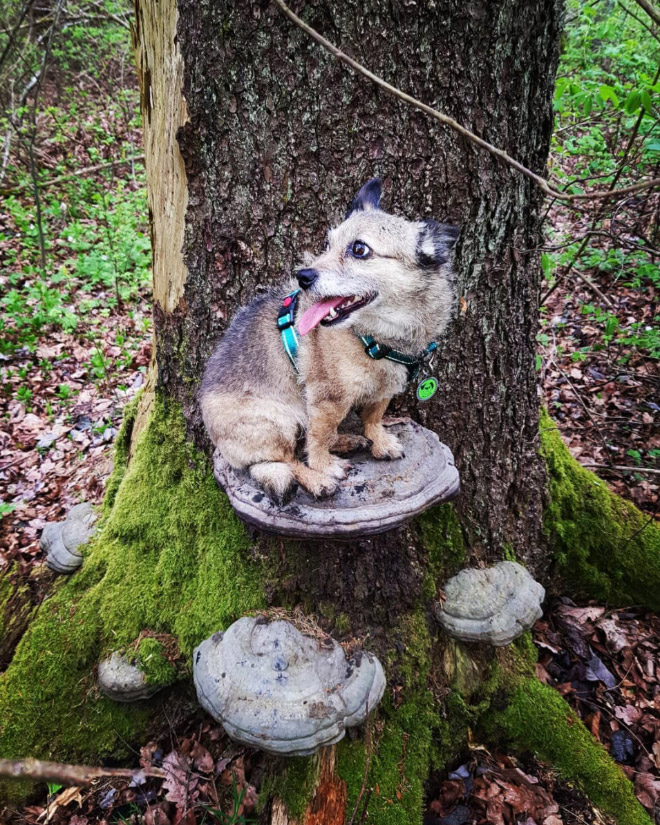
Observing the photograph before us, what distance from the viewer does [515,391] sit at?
3393 mm

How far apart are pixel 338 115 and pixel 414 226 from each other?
30.5 inches

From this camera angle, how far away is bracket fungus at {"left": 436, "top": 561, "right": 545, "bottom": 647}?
9.78ft

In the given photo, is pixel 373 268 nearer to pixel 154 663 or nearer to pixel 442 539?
pixel 442 539

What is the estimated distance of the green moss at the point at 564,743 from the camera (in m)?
3.09

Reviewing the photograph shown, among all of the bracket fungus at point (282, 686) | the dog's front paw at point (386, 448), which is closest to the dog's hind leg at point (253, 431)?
the dog's front paw at point (386, 448)

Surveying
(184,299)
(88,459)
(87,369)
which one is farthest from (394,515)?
(87,369)

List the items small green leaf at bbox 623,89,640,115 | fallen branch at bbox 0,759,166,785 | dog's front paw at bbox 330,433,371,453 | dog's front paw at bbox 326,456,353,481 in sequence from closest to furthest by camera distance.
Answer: fallen branch at bbox 0,759,166,785 < dog's front paw at bbox 326,456,353,481 < dog's front paw at bbox 330,433,371,453 < small green leaf at bbox 623,89,640,115

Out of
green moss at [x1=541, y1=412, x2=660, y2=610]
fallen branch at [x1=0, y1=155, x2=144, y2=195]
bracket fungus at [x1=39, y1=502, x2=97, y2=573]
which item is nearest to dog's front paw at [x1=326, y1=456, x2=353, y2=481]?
green moss at [x1=541, y1=412, x2=660, y2=610]

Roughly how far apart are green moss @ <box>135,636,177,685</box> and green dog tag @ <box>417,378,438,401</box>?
7.92 feet

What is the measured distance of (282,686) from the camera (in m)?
2.55

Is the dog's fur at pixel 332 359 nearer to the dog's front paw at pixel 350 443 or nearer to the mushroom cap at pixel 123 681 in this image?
the dog's front paw at pixel 350 443

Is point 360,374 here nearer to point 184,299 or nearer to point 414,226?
point 414,226

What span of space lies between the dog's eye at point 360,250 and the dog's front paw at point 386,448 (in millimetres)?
1038

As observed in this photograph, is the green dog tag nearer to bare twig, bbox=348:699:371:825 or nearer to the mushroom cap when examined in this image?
bare twig, bbox=348:699:371:825
